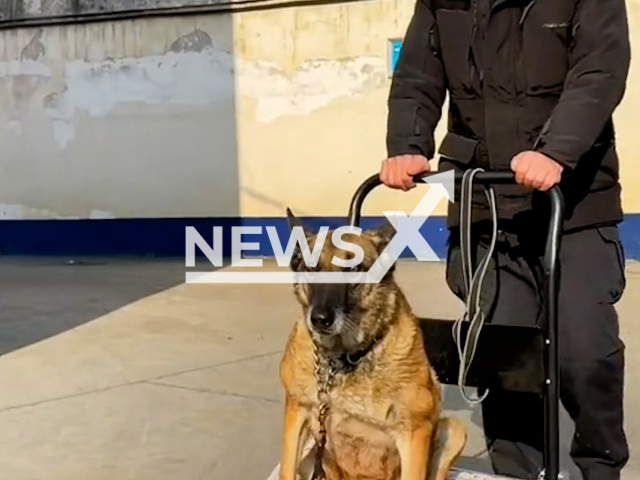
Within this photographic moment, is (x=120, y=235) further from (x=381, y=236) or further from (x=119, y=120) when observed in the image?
(x=381, y=236)

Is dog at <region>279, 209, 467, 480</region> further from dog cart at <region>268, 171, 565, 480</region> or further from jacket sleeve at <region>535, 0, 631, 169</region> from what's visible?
jacket sleeve at <region>535, 0, 631, 169</region>

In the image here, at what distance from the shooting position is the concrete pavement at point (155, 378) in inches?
140

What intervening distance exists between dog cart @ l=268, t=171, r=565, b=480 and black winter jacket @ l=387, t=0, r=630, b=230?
0.59ft

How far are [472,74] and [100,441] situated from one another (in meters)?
2.30

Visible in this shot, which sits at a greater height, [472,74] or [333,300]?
[472,74]

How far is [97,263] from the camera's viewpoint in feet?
30.4

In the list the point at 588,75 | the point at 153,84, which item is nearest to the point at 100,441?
the point at 588,75

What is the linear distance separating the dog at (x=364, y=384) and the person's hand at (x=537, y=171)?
0.39 m

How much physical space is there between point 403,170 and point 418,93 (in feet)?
1.04

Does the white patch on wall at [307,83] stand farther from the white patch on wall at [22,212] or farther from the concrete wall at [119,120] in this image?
the white patch on wall at [22,212]

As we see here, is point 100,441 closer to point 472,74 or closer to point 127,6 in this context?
point 472,74

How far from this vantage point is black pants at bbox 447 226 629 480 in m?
2.34

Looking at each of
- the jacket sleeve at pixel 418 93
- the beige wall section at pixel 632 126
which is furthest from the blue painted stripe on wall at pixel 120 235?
the jacket sleeve at pixel 418 93

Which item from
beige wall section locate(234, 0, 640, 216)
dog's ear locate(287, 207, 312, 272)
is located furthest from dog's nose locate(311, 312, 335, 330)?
beige wall section locate(234, 0, 640, 216)
